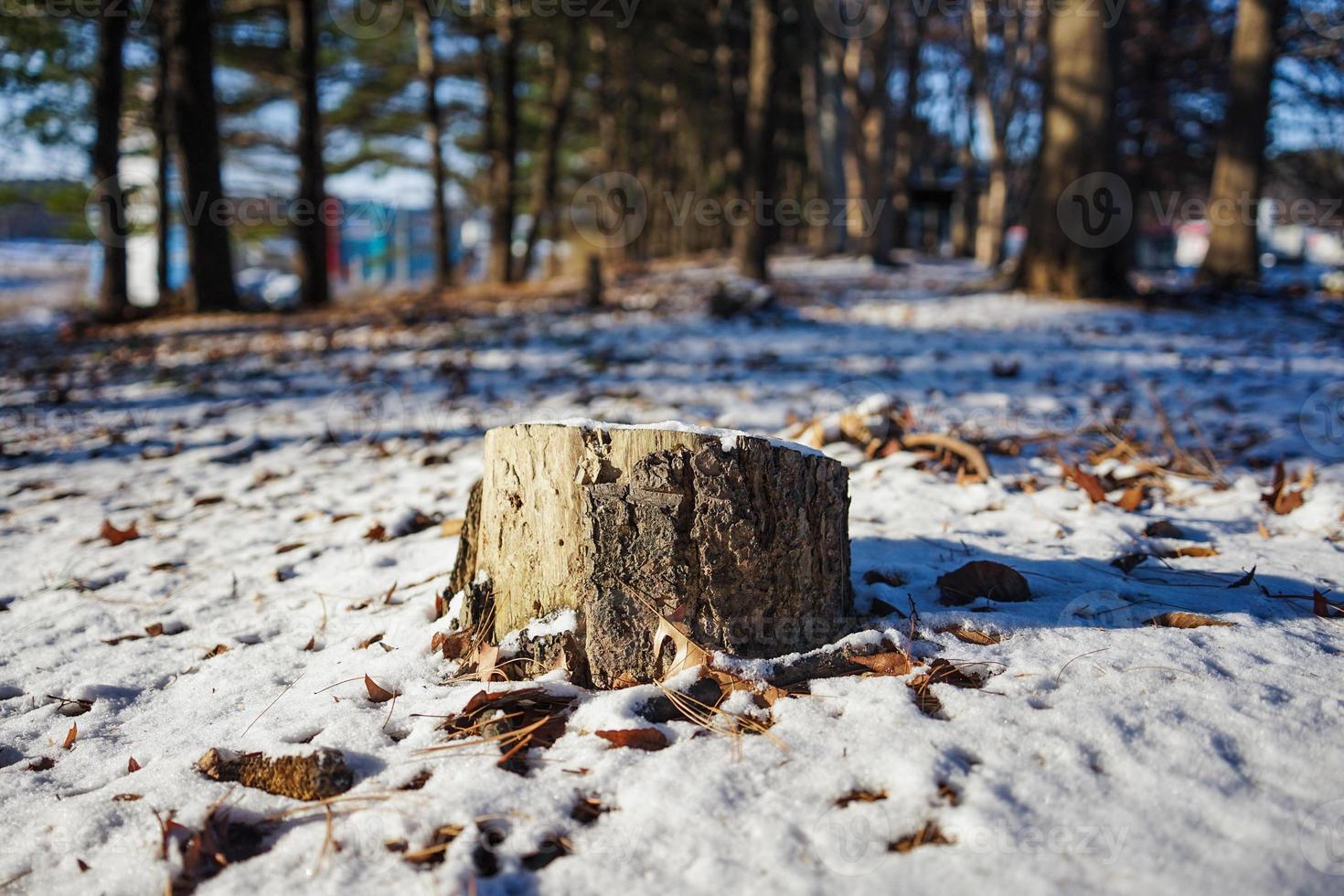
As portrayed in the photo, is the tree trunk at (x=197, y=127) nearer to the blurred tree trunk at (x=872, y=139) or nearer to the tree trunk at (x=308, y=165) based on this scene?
the tree trunk at (x=308, y=165)

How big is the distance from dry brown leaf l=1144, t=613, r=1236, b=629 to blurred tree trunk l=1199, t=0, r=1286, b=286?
1005 centimetres

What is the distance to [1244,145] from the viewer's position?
10211mm

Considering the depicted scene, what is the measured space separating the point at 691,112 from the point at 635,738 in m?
27.4

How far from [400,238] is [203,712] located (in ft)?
107

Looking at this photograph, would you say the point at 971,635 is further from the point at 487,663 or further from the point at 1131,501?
the point at 1131,501

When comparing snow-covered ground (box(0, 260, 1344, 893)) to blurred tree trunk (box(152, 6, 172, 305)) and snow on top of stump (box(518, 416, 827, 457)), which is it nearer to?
snow on top of stump (box(518, 416, 827, 457))

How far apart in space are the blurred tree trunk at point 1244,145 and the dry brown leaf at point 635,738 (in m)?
11.2

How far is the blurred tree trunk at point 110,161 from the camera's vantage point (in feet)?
36.4

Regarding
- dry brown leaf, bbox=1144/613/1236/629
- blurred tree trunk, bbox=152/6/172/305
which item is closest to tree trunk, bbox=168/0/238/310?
blurred tree trunk, bbox=152/6/172/305

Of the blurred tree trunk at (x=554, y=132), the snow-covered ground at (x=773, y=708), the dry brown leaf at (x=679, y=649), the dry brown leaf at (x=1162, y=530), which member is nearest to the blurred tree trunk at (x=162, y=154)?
the blurred tree trunk at (x=554, y=132)

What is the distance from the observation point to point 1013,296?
8.85 meters

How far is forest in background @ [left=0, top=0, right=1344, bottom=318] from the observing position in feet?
30.8

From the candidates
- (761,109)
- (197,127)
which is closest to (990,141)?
(761,109)

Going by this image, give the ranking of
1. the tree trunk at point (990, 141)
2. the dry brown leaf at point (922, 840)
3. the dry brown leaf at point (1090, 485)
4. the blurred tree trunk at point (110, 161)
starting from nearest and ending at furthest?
the dry brown leaf at point (922, 840) < the dry brown leaf at point (1090, 485) < the blurred tree trunk at point (110, 161) < the tree trunk at point (990, 141)
